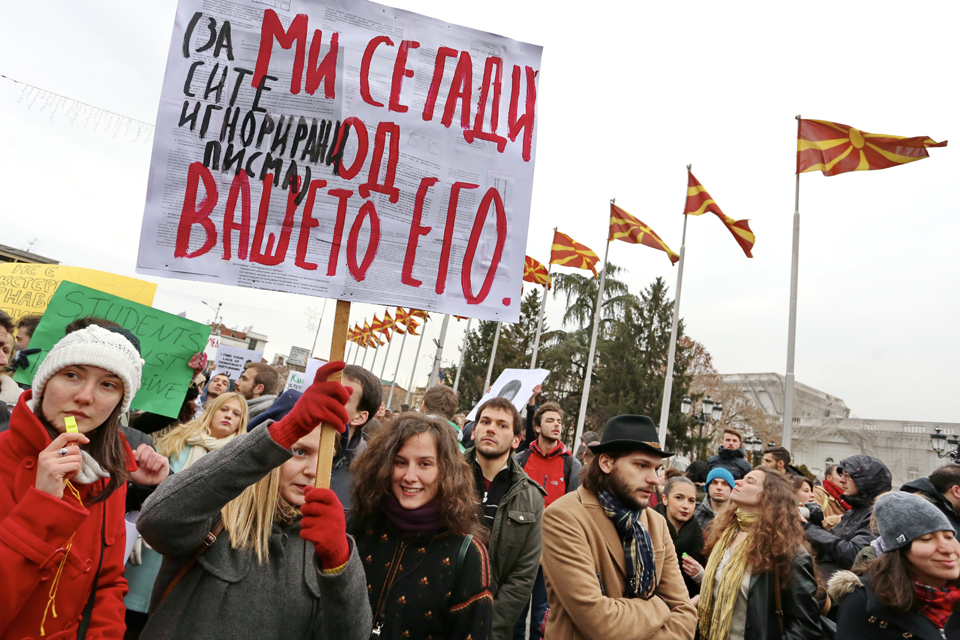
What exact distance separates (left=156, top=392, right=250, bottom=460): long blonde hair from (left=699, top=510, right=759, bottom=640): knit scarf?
3.11m

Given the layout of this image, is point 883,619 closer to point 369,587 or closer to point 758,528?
point 758,528

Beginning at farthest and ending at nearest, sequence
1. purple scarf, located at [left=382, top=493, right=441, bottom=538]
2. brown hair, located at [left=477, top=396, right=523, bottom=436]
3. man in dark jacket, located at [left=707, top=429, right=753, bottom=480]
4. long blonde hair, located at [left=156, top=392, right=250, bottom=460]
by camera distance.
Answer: man in dark jacket, located at [left=707, top=429, right=753, bottom=480] < brown hair, located at [left=477, top=396, right=523, bottom=436] < long blonde hair, located at [left=156, top=392, right=250, bottom=460] < purple scarf, located at [left=382, top=493, right=441, bottom=538]

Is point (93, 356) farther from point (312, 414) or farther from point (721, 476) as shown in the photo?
point (721, 476)

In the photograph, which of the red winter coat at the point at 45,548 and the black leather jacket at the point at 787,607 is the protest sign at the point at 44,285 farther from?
the black leather jacket at the point at 787,607

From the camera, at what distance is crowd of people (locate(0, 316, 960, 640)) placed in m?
1.85

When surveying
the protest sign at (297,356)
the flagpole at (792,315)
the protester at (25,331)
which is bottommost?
the protester at (25,331)

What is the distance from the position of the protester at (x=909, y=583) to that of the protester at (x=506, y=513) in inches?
69.0

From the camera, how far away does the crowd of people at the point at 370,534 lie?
6.07 ft

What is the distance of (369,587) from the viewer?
7.89 ft

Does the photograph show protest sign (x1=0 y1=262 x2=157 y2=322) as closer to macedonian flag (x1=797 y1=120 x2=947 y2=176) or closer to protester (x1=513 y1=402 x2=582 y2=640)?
protester (x1=513 y1=402 x2=582 y2=640)

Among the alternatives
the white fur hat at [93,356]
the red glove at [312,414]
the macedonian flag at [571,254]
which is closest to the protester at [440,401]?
the white fur hat at [93,356]

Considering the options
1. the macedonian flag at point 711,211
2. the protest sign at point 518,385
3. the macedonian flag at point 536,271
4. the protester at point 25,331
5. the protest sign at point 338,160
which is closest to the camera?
the protest sign at point 338,160

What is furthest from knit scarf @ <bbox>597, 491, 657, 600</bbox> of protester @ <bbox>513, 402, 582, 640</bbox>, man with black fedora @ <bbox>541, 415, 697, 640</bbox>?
protester @ <bbox>513, 402, 582, 640</bbox>

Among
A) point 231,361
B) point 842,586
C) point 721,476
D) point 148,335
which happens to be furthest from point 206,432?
point 231,361
